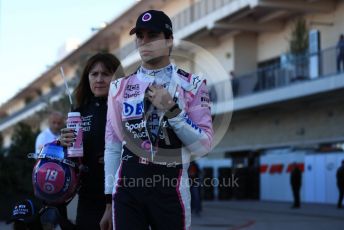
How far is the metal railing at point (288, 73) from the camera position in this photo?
2591cm

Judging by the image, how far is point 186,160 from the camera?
4098mm

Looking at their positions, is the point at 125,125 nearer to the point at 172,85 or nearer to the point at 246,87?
the point at 172,85

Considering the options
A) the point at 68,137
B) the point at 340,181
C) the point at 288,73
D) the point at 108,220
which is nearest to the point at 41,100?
the point at 288,73

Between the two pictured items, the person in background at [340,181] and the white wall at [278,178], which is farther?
the white wall at [278,178]

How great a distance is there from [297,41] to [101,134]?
2438cm

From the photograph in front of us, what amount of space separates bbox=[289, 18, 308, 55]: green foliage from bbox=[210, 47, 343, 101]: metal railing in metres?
0.35

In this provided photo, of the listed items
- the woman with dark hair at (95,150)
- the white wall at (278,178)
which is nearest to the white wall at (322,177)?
the white wall at (278,178)

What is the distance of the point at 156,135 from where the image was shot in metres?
4.04

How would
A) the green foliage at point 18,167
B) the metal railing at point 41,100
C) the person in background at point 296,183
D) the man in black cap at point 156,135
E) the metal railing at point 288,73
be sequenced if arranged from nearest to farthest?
the man in black cap at point 156,135 < the green foliage at point 18,167 < the person in background at point 296,183 < the metal railing at point 288,73 < the metal railing at point 41,100

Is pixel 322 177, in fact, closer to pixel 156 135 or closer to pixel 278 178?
pixel 278 178

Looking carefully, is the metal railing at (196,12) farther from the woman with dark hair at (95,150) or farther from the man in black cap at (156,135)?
the man in black cap at (156,135)

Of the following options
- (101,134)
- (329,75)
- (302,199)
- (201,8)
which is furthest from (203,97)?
(201,8)

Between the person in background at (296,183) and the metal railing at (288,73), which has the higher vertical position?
the metal railing at (288,73)

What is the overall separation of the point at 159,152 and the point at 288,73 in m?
25.2
